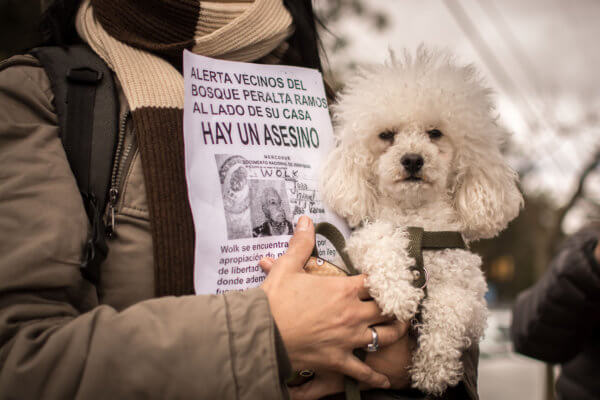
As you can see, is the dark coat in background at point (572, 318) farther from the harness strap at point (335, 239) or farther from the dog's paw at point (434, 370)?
the harness strap at point (335, 239)

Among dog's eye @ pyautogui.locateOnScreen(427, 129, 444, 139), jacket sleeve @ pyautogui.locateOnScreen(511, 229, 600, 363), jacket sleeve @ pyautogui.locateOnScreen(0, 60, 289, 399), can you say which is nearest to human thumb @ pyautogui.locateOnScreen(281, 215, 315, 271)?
jacket sleeve @ pyautogui.locateOnScreen(0, 60, 289, 399)

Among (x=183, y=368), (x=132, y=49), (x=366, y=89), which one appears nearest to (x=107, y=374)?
(x=183, y=368)

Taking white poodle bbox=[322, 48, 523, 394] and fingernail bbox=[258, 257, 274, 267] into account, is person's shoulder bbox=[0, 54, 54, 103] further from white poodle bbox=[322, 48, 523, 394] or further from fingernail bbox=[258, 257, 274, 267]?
white poodle bbox=[322, 48, 523, 394]

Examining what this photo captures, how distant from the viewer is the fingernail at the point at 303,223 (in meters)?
1.30

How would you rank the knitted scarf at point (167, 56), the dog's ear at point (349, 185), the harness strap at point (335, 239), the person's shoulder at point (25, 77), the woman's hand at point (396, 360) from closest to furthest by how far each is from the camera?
the person's shoulder at point (25, 77), the knitted scarf at point (167, 56), the woman's hand at point (396, 360), the harness strap at point (335, 239), the dog's ear at point (349, 185)

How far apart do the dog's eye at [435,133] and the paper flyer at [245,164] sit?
0.48m

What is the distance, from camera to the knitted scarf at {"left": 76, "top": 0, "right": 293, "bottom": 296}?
1.15m

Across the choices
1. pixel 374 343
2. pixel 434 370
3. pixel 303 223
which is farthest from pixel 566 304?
pixel 303 223

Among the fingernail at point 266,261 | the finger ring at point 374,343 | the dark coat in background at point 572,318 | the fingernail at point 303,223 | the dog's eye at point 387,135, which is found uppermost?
the dog's eye at point 387,135

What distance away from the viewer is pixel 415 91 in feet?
5.25

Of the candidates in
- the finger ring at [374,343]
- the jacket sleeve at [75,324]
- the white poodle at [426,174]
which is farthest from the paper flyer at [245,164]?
the finger ring at [374,343]

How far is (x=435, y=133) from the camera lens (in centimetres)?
168

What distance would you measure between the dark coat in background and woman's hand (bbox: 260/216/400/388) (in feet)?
3.04

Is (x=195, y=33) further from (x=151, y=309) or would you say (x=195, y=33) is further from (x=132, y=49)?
(x=151, y=309)
